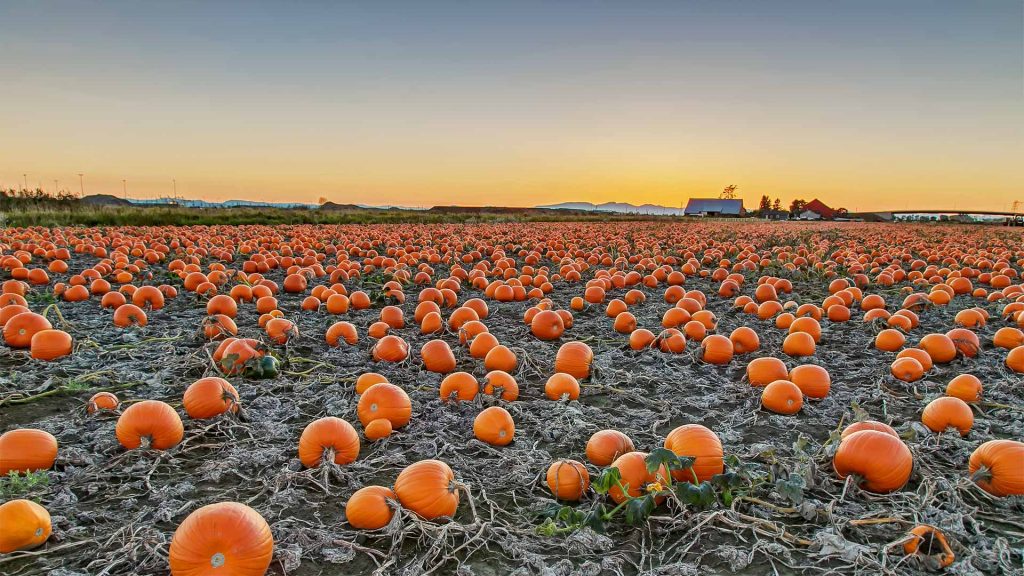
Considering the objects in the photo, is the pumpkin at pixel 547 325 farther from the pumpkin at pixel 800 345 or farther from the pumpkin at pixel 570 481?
the pumpkin at pixel 570 481

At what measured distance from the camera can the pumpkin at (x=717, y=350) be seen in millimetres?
4965

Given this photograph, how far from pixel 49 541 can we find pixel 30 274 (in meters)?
8.17

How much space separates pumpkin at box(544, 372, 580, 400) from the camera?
4.04 m

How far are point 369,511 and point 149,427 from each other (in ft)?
5.20

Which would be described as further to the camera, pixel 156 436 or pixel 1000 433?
pixel 1000 433

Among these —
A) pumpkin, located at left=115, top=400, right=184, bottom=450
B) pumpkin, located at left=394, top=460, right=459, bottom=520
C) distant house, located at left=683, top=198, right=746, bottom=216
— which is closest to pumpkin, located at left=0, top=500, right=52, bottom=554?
pumpkin, located at left=115, top=400, right=184, bottom=450

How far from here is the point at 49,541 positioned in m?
2.35

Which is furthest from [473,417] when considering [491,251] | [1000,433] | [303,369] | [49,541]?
[491,251]

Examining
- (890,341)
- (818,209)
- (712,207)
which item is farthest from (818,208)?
(890,341)

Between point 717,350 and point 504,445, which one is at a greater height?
point 717,350

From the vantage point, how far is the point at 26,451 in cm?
282

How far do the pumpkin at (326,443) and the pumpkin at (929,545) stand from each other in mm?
2653

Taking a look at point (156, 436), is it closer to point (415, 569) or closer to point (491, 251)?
point (415, 569)

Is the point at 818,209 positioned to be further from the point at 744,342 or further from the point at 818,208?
the point at 744,342
